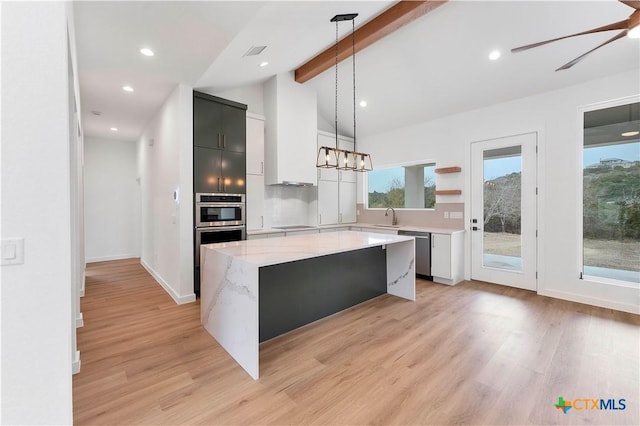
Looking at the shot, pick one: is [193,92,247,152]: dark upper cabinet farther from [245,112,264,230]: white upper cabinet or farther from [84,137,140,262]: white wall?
[84,137,140,262]: white wall

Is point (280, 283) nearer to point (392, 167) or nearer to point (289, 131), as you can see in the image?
point (289, 131)

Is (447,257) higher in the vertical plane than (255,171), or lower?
lower

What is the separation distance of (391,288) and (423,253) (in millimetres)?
1126

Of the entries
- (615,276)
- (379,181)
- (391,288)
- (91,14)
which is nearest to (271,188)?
(379,181)

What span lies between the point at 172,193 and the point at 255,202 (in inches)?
49.8

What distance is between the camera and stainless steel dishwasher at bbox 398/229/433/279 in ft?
15.1

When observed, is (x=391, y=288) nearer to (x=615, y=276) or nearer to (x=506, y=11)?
(x=615, y=276)

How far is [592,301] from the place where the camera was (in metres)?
3.47

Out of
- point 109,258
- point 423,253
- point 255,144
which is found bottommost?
point 109,258

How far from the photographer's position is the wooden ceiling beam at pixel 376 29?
2.92 metres

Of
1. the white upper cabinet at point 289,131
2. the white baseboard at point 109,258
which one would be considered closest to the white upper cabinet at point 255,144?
the white upper cabinet at point 289,131

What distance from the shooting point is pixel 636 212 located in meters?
3.27

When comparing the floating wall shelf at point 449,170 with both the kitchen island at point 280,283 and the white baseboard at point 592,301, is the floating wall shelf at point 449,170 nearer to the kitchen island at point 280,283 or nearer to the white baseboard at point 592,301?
the kitchen island at point 280,283

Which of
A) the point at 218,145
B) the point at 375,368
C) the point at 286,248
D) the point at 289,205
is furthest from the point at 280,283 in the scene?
the point at 289,205
